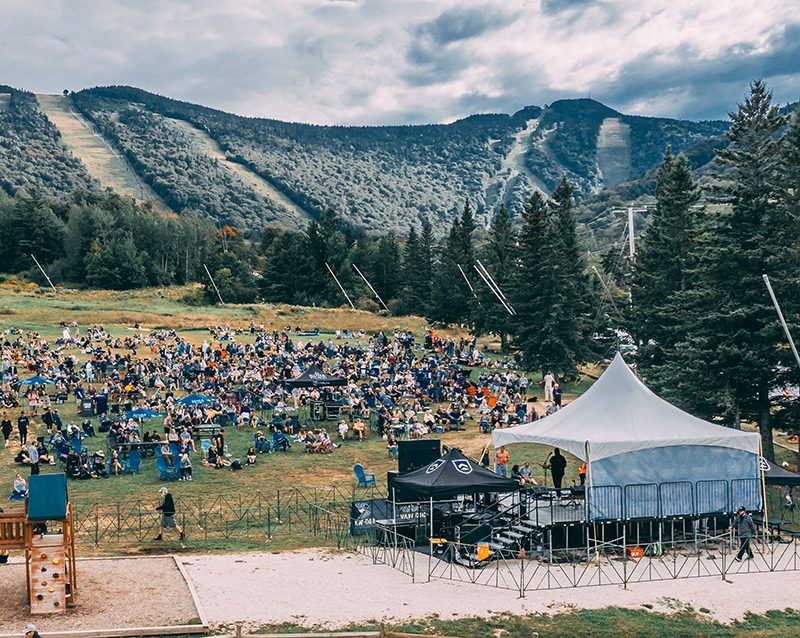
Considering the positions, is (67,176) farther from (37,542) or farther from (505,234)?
(37,542)

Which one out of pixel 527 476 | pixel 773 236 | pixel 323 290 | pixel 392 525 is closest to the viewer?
pixel 392 525

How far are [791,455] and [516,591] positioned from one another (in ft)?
64.8

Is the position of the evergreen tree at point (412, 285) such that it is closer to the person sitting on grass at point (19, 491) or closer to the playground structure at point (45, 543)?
the person sitting on grass at point (19, 491)

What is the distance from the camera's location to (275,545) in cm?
2080

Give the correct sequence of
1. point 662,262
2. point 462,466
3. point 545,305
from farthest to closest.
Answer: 1. point 545,305
2. point 662,262
3. point 462,466

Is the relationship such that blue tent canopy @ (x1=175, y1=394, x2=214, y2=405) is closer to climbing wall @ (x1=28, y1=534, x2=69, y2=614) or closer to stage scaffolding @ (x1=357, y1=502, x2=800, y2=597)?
stage scaffolding @ (x1=357, y1=502, x2=800, y2=597)

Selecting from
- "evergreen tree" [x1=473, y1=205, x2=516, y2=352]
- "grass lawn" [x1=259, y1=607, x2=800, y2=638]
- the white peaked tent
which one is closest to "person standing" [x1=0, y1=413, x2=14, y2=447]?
the white peaked tent

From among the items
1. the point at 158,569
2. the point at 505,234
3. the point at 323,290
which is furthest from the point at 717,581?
the point at 323,290

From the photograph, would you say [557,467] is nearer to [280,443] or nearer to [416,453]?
[416,453]

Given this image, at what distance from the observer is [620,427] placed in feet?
70.3

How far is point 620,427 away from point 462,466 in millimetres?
4375

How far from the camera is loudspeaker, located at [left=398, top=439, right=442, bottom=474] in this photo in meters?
23.2

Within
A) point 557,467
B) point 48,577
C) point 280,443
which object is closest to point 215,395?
point 280,443

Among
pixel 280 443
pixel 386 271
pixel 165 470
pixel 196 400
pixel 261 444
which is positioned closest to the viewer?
pixel 165 470
